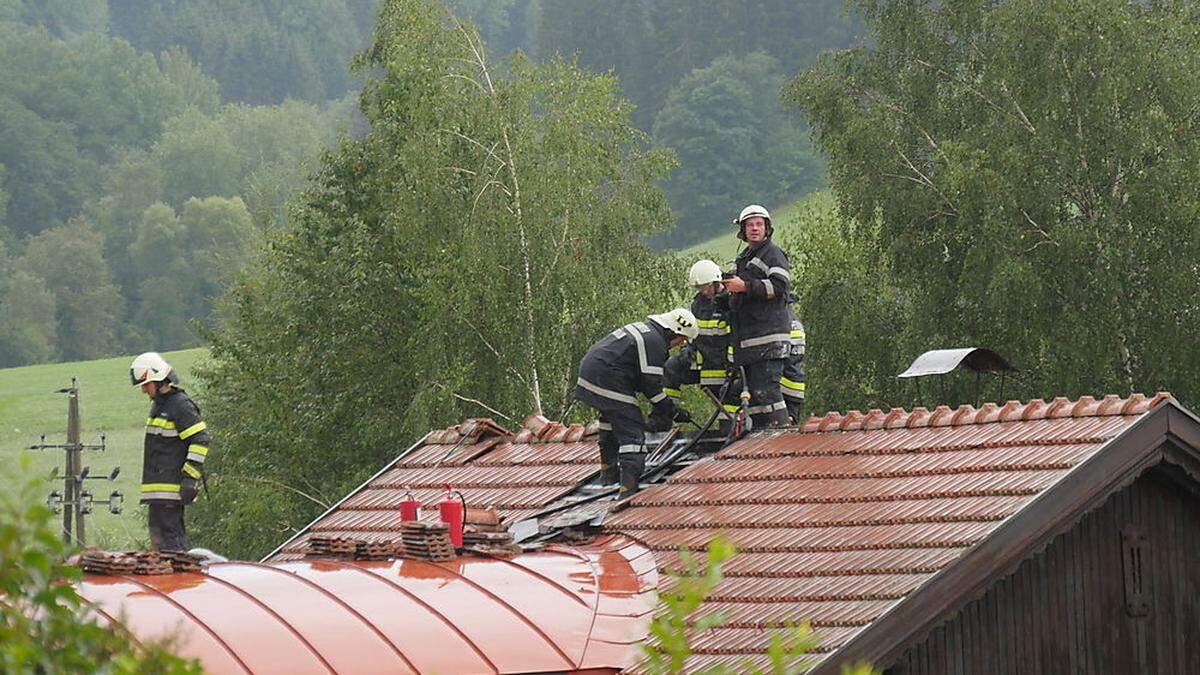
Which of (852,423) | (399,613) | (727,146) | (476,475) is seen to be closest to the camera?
(399,613)

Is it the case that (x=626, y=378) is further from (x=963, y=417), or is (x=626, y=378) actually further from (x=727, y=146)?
(x=727, y=146)

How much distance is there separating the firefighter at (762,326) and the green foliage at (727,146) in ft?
171

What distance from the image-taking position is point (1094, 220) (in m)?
27.5

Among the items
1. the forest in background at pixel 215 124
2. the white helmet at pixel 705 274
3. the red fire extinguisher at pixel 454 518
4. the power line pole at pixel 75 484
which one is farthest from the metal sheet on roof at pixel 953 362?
the power line pole at pixel 75 484

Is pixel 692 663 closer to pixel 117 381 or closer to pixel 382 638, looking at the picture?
pixel 382 638

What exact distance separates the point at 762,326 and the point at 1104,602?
3.83 metres

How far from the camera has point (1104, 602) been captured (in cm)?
1220

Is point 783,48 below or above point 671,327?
above

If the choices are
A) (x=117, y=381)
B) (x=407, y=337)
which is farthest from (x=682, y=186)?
(x=407, y=337)

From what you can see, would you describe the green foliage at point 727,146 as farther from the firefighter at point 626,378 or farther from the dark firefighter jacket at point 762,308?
the firefighter at point 626,378

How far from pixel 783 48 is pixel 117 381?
2612 centimetres

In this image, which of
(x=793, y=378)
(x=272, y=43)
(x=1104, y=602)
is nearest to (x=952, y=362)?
(x=793, y=378)

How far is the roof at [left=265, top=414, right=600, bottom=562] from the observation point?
15664 millimetres

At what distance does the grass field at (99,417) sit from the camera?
2159 inches
